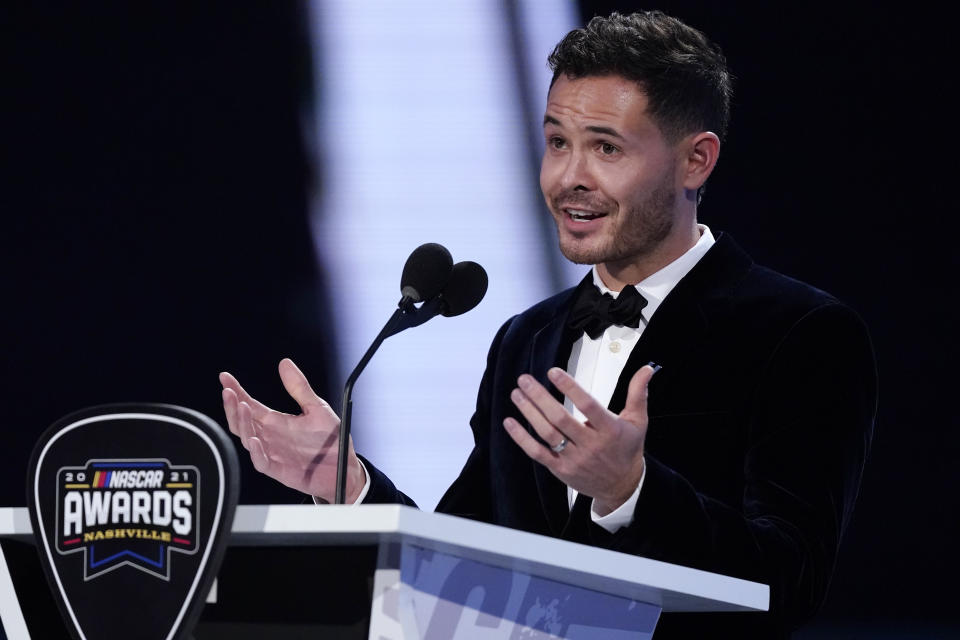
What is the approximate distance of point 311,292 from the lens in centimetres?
331

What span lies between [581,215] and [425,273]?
0.44 metres

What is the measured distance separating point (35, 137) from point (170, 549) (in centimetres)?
281

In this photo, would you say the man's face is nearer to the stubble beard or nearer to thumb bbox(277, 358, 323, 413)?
the stubble beard

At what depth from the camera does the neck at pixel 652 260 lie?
2.00 metres

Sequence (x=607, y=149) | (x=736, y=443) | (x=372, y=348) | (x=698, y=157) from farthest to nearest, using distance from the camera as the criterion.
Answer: (x=698, y=157), (x=607, y=149), (x=736, y=443), (x=372, y=348)

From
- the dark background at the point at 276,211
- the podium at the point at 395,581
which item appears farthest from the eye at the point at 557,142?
the dark background at the point at 276,211

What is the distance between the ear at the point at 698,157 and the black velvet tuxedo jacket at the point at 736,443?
0.12 metres

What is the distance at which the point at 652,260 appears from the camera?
2006mm

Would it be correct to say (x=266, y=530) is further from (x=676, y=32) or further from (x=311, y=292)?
(x=311, y=292)

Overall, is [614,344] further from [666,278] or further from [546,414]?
[546,414]

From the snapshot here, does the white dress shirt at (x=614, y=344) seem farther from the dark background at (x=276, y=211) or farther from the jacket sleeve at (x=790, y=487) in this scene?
the dark background at (x=276, y=211)

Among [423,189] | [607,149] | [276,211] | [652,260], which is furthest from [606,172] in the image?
[276,211]

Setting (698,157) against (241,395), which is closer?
(241,395)

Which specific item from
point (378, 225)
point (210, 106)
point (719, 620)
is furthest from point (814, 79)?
point (719, 620)
